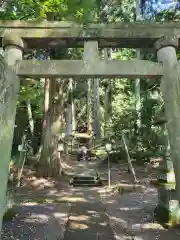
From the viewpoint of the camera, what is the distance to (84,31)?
4020mm

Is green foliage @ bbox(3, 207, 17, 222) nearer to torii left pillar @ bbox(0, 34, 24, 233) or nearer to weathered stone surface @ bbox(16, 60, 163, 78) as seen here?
torii left pillar @ bbox(0, 34, 24, 233)

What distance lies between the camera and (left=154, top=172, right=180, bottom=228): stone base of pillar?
5289 millimetres

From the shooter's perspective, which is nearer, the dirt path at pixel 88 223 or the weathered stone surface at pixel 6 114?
the weathered stone surface at pixel 6 114

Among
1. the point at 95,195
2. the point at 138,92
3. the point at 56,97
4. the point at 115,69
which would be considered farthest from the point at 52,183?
the point at 138,92

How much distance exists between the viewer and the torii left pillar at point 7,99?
11.5 ft

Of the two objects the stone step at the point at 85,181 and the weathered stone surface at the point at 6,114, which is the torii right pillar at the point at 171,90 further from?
the stone step at the point at 85,181

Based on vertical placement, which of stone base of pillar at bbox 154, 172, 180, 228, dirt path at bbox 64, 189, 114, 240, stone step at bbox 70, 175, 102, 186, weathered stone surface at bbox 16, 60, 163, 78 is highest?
weathered stone surface at bbox 16, 60, 163, 78

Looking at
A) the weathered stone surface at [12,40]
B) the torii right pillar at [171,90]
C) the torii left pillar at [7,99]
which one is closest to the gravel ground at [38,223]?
the torii left pillar at [7,99]

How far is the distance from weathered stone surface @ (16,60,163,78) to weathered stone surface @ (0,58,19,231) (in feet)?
0.61

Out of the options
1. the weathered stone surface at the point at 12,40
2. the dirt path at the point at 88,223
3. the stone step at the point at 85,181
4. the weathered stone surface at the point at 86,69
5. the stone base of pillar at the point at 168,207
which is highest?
the weathered stone surface at the point at 12,40

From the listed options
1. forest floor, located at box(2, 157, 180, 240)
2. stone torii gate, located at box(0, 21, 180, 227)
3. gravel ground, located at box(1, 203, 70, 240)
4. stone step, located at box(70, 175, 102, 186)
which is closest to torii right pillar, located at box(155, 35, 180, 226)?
stone torii gate, located at box(0, 21, 180, 227)

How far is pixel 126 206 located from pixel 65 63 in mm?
4678

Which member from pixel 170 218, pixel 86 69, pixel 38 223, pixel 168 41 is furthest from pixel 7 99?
pixel 170 218

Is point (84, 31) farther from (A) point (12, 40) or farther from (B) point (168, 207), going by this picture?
(B) point (168, 207)
